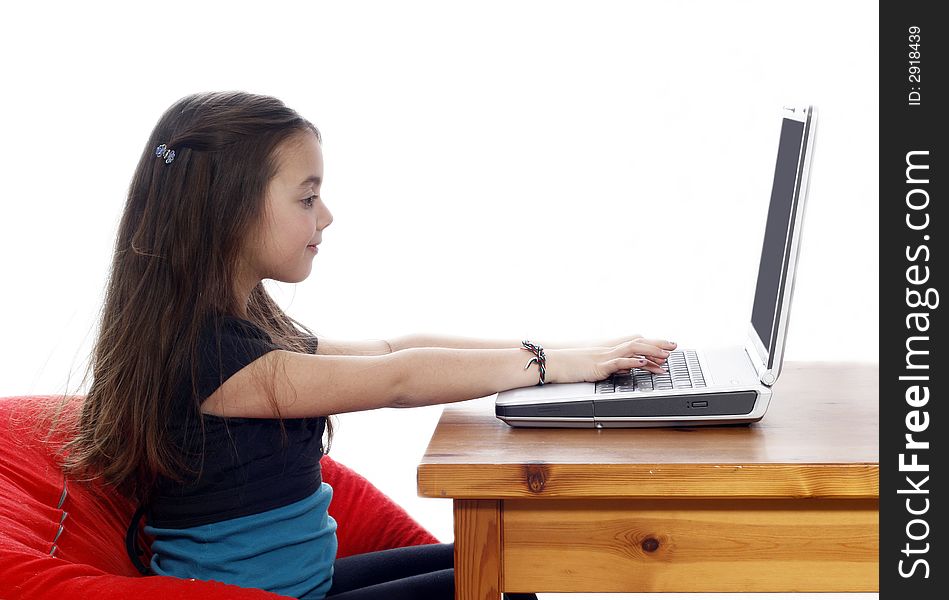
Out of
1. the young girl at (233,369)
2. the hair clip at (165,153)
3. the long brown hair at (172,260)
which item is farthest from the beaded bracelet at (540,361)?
the hair clip at (165,153)

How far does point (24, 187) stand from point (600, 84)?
1509 millimetres

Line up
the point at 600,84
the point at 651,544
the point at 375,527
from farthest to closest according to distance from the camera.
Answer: the point at 600,84 → the point at 375,527 → the point at 651,544

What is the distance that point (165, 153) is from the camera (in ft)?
4.14

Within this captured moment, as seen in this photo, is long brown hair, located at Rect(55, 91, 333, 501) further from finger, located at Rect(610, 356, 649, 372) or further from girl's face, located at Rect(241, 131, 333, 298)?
finger, located at Rect(610, 356, 649, 372)

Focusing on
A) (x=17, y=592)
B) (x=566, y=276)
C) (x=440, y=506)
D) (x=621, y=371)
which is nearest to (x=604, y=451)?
(x=621, y=371)

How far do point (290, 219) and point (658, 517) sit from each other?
1.86ft

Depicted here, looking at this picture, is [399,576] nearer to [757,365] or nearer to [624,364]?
[624,364]

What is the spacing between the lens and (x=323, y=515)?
130 cm

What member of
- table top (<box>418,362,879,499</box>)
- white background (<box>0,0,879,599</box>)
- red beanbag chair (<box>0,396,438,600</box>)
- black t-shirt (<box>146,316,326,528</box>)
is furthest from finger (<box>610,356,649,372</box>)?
white background (<box>0,0,879,599</box>)

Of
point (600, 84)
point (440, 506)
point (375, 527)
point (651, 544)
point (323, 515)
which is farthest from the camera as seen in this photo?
point (440, 506)

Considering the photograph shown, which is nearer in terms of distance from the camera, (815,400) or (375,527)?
(815,400)

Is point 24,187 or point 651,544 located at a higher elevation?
point 24,187

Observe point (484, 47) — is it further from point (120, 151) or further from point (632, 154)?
point (120, 151)

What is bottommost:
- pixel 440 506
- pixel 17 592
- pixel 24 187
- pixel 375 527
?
pixel 440 506
